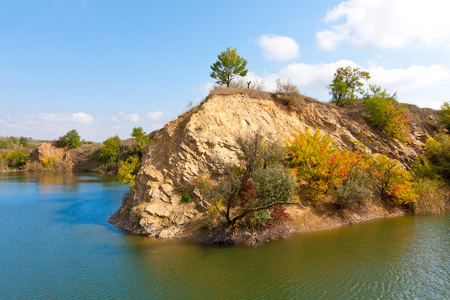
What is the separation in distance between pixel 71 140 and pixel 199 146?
72733 mm

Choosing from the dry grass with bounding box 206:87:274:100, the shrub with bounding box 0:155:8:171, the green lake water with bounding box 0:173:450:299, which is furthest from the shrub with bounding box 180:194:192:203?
the shrub with bounding box 0:155:8:171

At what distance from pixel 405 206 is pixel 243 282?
1944 centimetres

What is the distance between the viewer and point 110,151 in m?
67.7

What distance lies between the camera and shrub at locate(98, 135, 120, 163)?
6769cm

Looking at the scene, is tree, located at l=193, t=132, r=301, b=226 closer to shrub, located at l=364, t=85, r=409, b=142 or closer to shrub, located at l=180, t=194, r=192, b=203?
shrub, located at l=180, t=194, r=192, b=203

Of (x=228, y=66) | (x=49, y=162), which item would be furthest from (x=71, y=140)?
(x=228, y=66)

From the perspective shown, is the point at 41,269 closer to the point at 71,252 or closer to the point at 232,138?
the point at 71,252

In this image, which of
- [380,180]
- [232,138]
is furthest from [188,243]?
[380,180]

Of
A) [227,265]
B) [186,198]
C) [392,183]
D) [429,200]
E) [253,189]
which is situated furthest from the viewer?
[392,183]

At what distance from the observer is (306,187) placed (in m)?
21.1

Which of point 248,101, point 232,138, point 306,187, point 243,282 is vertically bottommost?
point 243,282

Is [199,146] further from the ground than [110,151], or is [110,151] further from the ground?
[110,151]

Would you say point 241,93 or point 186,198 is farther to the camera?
point 241,93

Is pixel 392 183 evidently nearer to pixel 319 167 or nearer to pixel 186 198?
pixel 319 167
